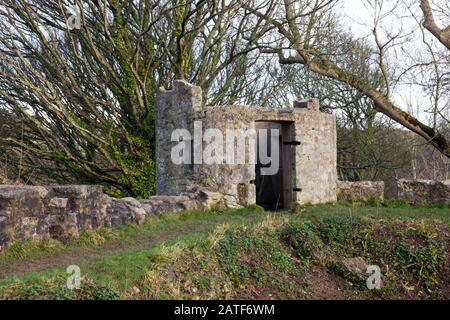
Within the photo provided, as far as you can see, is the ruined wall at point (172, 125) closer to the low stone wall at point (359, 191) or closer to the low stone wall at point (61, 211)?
the low stone wall at point (61, 211)

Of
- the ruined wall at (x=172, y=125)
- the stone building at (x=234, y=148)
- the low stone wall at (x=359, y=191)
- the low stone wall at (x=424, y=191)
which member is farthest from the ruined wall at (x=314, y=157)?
the ruined wall at (x=172, y=125)

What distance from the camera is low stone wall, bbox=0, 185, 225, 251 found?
725 centimetres

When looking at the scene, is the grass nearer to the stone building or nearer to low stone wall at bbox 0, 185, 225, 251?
low stone wall at bbox 0, 185, 225, 251

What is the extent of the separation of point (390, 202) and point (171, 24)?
25.5 feet

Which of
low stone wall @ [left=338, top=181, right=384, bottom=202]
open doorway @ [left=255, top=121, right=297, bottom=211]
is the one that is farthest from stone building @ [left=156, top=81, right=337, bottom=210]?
open doorway @ [left=255, top=121, right=297, bottom=211]

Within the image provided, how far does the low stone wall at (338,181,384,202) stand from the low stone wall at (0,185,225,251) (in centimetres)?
502

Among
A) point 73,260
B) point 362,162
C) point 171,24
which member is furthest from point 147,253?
point 362,162

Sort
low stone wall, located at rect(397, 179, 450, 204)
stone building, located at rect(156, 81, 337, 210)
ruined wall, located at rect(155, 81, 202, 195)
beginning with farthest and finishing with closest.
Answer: low stone wall, located at rect(397, 179, 450, 204) < ruined wall, located at rect(155, 81, 202, 195) < stone building, located at rect(156, 81, 337, 210)

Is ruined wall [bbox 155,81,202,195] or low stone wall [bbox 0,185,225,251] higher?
ruined wall [bbox 155,81,202,195]

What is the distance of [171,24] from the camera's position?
15961 mm

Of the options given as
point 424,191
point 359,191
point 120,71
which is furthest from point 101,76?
point 424,191

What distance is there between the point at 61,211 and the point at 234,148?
15.5 ft

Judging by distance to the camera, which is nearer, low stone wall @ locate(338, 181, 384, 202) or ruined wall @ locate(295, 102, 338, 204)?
ruined wall @ locate(295, 102, 338, 204)
